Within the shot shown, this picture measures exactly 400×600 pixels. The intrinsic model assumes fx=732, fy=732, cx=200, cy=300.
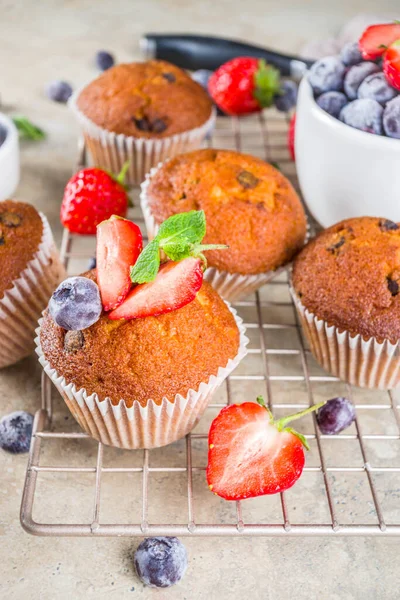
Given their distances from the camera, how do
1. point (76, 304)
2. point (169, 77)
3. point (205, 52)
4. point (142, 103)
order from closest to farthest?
point (76, 304) < point (142, 103) < point (169, 77) < point (205, 52)

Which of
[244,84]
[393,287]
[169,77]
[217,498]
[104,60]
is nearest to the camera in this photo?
[217,498]

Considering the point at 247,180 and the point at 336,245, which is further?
the point at 247,180

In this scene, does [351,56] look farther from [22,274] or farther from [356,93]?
[22,274]

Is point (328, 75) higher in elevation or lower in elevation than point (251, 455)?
higher

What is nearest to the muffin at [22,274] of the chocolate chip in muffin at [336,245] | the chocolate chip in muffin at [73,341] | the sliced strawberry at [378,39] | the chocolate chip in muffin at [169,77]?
the chocolate chip in muffin at [73,341]

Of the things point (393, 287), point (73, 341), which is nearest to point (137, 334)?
point (73, 341)

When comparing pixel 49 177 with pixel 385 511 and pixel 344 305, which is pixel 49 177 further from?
pixel 385 511

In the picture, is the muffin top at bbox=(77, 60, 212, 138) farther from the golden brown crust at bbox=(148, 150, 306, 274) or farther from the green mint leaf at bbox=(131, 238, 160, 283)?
the green mint leaf at bbox=(131, 238, 160, 283)
